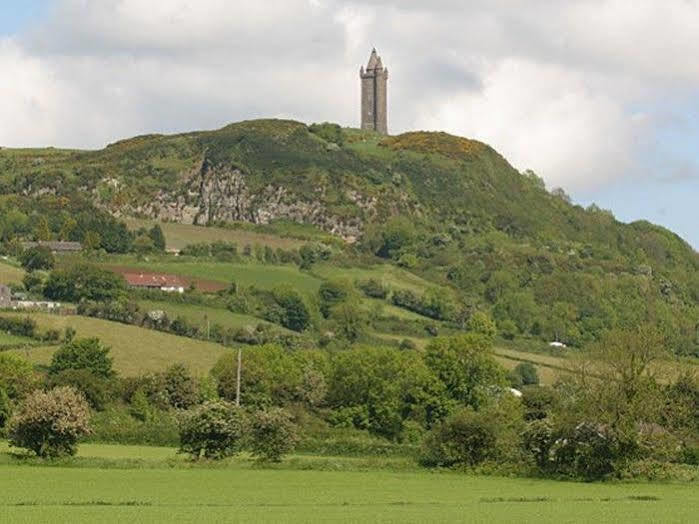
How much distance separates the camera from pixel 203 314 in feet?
575

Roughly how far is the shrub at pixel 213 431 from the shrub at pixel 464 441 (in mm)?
10385

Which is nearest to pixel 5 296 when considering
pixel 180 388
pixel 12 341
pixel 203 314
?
pixel 203 314

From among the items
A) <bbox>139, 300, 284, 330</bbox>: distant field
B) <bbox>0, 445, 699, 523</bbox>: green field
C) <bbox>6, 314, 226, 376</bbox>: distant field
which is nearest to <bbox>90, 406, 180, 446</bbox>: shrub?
<bbox>0, 445, 699, 523</bbox>: green field

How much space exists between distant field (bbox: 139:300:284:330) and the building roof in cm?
1130

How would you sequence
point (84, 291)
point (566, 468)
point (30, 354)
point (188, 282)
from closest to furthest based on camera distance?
point (566, 468) → point (30, 354) → point (84, 291) → point (188, 282)

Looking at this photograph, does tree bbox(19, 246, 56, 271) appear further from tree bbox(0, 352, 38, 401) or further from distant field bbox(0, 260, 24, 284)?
tree bbox(0, 352, 38, 401)

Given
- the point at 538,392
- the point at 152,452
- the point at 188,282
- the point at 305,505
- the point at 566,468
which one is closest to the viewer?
the point at 305,505

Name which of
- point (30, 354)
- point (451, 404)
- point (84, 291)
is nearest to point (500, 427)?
point (451, 404)

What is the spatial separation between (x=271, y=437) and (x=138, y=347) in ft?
223

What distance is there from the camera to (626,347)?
8225cm

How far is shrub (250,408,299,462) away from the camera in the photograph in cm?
8169

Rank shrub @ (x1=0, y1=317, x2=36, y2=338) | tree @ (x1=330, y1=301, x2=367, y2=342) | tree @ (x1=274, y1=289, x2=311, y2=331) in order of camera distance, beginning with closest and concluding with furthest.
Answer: shrub @ (x1=0, y1=317, x2=36, y2=338)
tree @ (x1=330, y1=301, x2=367, y2=342)
tree @ (x1=274, y1=289, x2=311, y2=331)

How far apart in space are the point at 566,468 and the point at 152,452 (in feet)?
83.8

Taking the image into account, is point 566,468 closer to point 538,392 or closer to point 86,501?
point 86,501
